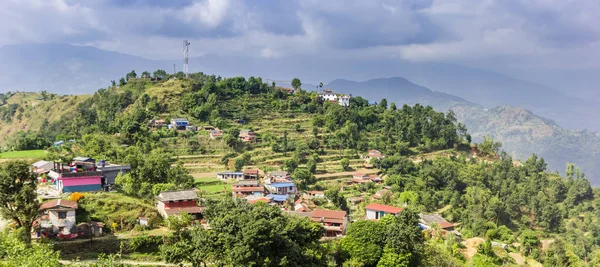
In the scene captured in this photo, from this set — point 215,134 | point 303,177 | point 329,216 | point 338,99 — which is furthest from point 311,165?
point 338,99

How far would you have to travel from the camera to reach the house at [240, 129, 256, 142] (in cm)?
5362

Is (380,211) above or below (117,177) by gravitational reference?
below

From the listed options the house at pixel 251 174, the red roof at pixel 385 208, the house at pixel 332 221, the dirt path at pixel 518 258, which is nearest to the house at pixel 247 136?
the house at pixel 251 174

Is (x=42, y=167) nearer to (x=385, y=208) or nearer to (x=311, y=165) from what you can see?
(x=311, y=165)

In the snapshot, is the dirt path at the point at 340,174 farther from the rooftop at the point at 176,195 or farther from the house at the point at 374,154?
the rooftop at the point at 176,195

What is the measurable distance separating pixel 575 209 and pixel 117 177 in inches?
2073

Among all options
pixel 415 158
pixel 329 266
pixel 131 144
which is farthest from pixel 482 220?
pixel 131 144

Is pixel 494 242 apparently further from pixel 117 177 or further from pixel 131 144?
pixel 131 144

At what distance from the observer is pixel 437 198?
4475cm

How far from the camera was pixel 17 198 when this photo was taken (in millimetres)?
17797

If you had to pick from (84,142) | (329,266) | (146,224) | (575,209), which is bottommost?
(575,209)

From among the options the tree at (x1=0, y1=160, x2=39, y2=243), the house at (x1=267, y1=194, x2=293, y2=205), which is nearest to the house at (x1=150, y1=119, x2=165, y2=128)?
the house at (x1=267, y1=194, x2=293, y2=205)

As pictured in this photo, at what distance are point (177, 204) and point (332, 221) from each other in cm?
1062

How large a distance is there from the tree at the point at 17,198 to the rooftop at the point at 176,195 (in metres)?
7.47
